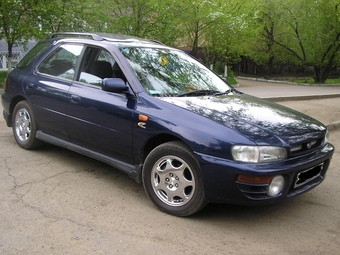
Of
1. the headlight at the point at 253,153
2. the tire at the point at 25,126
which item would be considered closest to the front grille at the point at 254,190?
the headlight at the point at 253,153

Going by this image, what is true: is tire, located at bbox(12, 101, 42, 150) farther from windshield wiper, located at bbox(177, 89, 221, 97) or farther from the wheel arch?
windshield wiper, located at bbox(177, 89, 221, 97)

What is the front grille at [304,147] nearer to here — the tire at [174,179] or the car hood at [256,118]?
the car hood at [256,118]

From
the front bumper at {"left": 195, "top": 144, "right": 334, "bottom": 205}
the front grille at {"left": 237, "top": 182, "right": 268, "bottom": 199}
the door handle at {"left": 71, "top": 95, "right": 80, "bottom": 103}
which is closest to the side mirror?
the door handle at {"left": 71, "top": 95, "right": 80, "bottom": 103}

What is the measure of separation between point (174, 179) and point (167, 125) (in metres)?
0.53

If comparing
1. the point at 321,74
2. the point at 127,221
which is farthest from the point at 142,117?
the point at 321,74

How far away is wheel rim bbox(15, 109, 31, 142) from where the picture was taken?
5.57 metres

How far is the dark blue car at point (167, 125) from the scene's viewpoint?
3.52 metres

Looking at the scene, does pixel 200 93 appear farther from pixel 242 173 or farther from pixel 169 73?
pixel 242 173

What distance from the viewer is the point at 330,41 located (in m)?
27.2

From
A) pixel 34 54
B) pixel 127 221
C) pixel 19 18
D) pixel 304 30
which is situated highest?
pixel 304 30

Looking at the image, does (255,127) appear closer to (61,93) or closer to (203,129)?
(203,129)

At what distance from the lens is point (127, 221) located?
3697 mm

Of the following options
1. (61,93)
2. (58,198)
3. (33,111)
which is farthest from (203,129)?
(33,111)

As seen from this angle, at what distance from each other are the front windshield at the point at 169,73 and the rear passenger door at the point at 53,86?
880mm
